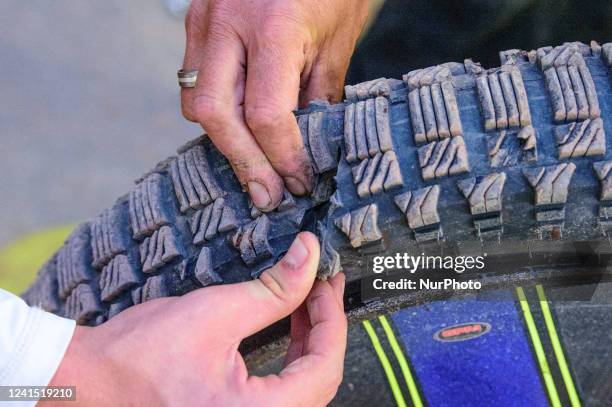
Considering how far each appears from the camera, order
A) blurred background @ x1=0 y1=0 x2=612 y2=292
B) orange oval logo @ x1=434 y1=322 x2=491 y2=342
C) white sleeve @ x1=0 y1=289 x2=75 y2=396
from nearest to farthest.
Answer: white sleeve @ x1=0 y1=289 x2=75 y2=396 → orange oval logo @ x1=434 y1=322 x2=491 y2=342 → blurred background @ x1=0 y1=0 x2=612 y2=292

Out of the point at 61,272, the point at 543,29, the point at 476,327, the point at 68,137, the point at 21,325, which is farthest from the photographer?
the point at 68,137

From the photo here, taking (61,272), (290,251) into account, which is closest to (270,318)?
(290,251)

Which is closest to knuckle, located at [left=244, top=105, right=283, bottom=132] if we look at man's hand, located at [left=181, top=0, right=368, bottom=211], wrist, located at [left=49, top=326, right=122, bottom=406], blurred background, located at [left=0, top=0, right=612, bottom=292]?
man's hand, located at [left=181, top=0, right=368, bottom=211]

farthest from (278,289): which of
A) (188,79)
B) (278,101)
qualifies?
(188,79)

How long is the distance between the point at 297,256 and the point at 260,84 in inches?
9.0

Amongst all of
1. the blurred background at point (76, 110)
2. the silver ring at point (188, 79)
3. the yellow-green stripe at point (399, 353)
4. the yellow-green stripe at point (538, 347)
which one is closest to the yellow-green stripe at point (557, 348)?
the yellow-green stripe at point (538, 347)

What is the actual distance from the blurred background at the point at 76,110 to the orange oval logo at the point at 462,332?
2.68ft

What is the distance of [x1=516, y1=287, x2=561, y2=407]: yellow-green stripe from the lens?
740mm

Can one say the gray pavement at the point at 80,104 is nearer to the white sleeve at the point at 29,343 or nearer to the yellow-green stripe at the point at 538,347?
the white sleeve at the point at 29,343

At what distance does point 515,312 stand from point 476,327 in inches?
1.7

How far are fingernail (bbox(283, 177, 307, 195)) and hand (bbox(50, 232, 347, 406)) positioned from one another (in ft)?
0.34

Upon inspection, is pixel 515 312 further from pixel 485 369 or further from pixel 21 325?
pixel 21 325

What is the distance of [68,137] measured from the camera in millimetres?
2176

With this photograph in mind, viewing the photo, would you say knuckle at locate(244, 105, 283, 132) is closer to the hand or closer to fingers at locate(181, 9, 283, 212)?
fingers at locate(181, 9, 283, 212)
